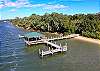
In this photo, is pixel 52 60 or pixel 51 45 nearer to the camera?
pixel 52 60

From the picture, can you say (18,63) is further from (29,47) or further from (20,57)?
(29,47)

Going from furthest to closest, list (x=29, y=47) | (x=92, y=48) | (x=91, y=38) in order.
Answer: (x=91, y=38) < (x=29, y=47) < (x=92, y=48)

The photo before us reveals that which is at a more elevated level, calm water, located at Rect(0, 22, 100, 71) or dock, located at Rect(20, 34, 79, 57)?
dock, located at Rect(20, 34, 79, 57)

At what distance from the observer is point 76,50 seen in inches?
2016

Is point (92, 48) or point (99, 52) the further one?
point (92, 48)

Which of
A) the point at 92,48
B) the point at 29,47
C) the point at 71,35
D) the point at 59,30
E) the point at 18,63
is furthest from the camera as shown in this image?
the point at 59,30

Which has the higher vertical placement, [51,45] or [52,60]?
[51,45]

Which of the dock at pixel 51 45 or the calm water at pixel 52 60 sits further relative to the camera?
the dock at pixel 51 45

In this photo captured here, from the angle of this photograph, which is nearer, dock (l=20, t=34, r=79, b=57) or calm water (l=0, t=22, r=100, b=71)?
calm water (l=0, t=22, r=100, b=71)

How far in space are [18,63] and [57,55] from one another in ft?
33.7

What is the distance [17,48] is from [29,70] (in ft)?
63.0

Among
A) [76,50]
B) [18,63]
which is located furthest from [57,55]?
[18,63]

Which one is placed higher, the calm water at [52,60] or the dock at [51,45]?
the dock at [51,45]

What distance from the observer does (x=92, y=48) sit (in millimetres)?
52969
